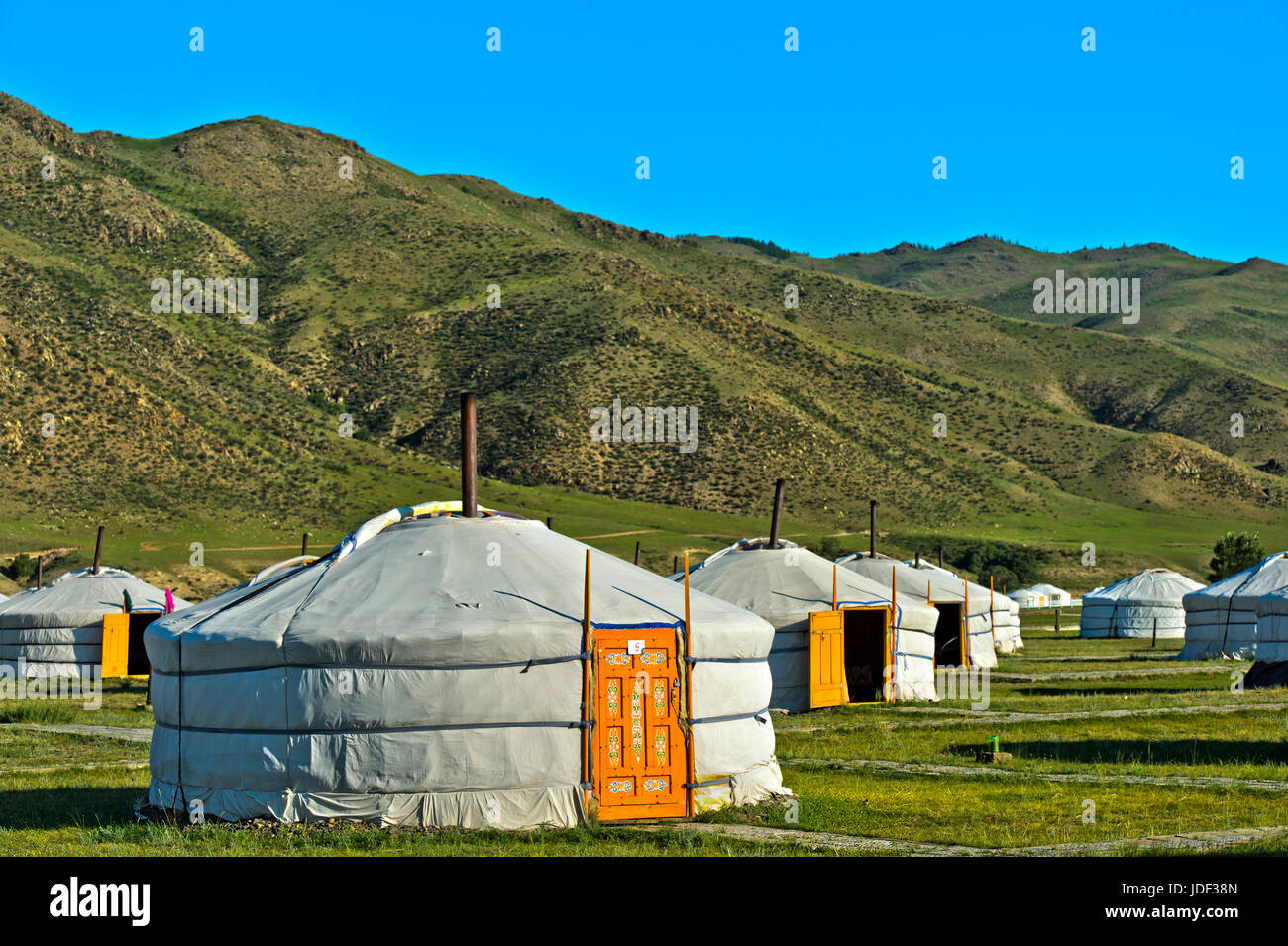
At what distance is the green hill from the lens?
65062 millimetres

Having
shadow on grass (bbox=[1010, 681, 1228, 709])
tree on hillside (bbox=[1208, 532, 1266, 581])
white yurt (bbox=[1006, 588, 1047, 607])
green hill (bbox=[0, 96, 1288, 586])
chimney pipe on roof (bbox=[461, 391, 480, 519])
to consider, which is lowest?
shadow on grass (bbox=[1010, 681, 1228, 709])

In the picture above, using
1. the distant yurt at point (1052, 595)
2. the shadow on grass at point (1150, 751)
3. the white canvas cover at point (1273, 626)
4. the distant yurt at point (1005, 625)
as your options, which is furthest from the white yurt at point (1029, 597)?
the shadow on grass at point (1150, 751)

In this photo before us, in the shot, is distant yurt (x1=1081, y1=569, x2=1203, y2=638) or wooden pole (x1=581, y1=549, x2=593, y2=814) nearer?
wooden pole (x1=581, y1=549, x2=593, y2=814)

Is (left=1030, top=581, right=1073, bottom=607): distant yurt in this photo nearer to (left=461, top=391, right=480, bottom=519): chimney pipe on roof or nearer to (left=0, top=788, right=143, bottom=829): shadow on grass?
(left=461, top=391, right=480, bottom=519): chimney pipe on roof

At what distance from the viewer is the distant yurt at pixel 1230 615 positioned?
31.4m

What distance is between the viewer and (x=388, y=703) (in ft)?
37.7

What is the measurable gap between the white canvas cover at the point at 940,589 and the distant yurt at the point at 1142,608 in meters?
13.5

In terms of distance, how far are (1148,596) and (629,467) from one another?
38361 mm

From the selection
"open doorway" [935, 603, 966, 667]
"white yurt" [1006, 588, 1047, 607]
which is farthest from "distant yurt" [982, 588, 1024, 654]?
→ "white yurt" [1006, 588, 1047, 607]

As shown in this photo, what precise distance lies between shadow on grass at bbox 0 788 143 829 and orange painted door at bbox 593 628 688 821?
387cm

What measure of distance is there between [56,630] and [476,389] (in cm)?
5967

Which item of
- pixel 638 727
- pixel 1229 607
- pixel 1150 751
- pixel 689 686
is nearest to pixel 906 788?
pixel 689 686

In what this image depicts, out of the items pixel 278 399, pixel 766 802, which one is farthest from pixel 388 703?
pixel 278 399
